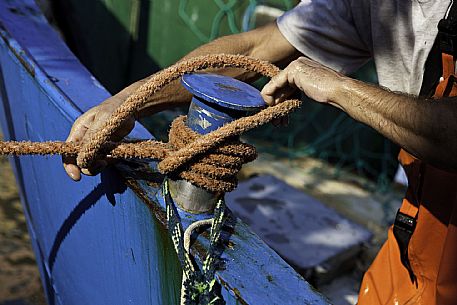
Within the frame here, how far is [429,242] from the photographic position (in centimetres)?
161

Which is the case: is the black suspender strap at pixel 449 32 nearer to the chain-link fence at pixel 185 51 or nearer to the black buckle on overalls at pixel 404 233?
the black buckle on overalls at pixel 404 233

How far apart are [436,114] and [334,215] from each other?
86.0 inches

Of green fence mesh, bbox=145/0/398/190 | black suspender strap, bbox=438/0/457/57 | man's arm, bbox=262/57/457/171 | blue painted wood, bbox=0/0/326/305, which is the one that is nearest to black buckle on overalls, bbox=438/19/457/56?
black suspender strap, bbox=438/0/457/57

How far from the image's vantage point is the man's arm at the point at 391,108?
3.95 feet

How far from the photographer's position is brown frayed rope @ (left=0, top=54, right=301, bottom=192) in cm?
128

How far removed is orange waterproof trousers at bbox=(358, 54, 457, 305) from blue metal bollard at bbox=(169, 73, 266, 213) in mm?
548

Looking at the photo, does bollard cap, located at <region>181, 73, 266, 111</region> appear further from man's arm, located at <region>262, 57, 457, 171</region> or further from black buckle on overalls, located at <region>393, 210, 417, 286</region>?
black buckle on overalls, located at <region>393, 210, 417, 286</region>

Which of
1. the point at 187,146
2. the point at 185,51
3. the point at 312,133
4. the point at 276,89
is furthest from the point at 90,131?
the point at 312,133

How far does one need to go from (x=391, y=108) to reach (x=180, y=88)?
728mm

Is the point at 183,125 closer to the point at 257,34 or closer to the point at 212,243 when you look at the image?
the point at 212,243

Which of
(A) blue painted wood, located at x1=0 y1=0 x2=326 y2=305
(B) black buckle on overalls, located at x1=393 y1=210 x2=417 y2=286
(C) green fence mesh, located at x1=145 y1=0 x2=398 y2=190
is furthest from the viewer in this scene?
(C) green fence mesh, located at x1=145 y1=0 x2=398 y2=190

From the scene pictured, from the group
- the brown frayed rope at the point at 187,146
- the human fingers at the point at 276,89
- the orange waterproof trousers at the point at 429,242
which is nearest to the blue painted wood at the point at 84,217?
the brown frayed rope at the point at 187,146

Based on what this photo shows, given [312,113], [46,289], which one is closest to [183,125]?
[46,289]

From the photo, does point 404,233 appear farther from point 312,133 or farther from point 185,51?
point 185,51
